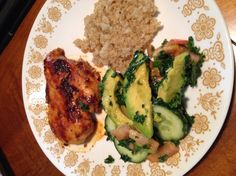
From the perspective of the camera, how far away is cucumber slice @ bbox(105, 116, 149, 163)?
6.32 feet

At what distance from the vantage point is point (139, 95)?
6.01ft

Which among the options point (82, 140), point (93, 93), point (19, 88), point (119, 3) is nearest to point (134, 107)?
point (93, 93)

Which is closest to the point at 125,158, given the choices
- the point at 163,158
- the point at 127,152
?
the point at 127,152

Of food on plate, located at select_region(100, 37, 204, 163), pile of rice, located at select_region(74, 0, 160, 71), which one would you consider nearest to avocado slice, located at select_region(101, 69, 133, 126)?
food on plate, located at select_region(100, 37, 204, 163)

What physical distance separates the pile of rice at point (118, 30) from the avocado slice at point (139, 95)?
0.46 feet

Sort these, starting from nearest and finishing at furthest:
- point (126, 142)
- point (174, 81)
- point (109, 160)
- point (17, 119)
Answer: point (174, 81) < point (126, 142) < point (109, 160) < point (17, 119)

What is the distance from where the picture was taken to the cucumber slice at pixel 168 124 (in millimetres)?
1771

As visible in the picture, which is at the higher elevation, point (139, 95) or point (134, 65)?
point (134, 65)

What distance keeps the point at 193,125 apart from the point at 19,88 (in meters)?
1.23

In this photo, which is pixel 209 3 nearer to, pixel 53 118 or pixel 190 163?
pixel 190 163

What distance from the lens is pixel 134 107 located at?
183 centimetres

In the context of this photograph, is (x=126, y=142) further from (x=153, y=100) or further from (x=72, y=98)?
(x=72, y=98)

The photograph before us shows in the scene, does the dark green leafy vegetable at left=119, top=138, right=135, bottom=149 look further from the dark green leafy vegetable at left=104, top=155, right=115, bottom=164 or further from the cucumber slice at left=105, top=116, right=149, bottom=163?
the dark green leafy vegetable at left=104, top=155, right=115, bottom=164

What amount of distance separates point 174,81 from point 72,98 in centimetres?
58
